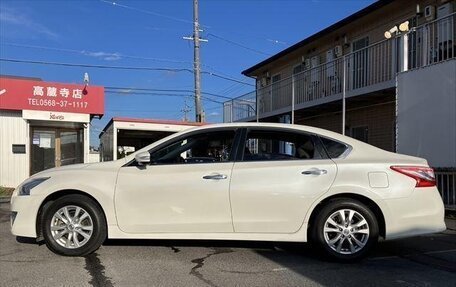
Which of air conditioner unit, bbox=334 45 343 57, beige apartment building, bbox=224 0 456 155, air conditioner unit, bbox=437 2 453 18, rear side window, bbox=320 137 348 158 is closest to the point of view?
rear side window, bbox=320 137 348 158

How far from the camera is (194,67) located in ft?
113

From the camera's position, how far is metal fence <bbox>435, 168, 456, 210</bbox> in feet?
33.9

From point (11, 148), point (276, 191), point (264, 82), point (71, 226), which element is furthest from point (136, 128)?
point (276, 191)

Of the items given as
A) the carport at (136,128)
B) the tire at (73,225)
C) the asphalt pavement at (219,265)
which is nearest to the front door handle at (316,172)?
the asphalt pavement at (219,265)

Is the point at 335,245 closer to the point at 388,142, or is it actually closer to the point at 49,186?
the point at 49,186

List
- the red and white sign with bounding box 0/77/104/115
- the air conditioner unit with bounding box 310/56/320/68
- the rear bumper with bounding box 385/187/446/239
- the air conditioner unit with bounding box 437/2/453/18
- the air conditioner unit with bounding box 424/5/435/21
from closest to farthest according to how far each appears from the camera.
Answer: the rear bumper with bounding box 385/187/446/239
the air conditioner unit with bounding box 437/2/453/18
the air conditioner unit with bounding box 424/5/435/21
the red and white sign with bounding box 0/77/104/115
the air conditioner unit with bounding box 310/56/320/68

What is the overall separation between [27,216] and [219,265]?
244 centimetres

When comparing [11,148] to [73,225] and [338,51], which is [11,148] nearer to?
[338,51]

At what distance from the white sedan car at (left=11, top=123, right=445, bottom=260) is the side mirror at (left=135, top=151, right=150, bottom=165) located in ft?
0.04

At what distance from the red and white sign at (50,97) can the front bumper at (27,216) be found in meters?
11.2

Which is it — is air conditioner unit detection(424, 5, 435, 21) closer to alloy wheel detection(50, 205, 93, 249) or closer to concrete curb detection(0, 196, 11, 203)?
alloy wheel detection(50, 205, 93, 249)

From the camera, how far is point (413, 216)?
251 inches

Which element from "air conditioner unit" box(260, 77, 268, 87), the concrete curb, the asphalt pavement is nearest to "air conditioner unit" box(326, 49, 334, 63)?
"air conditioner unit" box(260, 77, 268, 87)

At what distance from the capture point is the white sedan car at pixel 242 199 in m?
6.38
